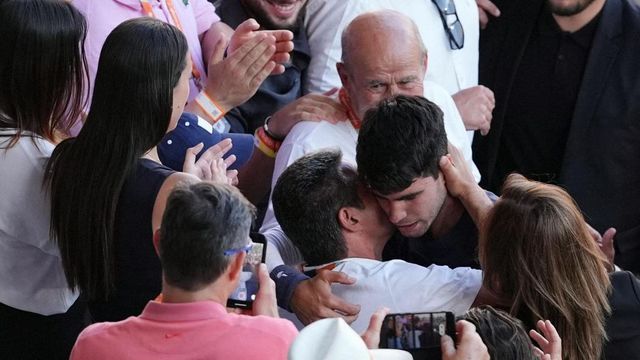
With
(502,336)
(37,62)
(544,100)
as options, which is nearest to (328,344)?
(502,336)

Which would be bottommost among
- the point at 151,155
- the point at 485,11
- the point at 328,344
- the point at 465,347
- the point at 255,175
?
the point at 255,175

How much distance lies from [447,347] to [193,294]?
0.46 metres

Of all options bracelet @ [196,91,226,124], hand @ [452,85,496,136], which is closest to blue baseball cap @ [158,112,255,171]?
bracelet @ [196,91,226,124]

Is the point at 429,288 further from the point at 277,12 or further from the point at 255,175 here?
the point at 277,12

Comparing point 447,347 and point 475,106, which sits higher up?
point 447,347

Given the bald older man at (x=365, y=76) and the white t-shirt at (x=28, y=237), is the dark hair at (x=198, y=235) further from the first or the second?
the bald older man at (x=365, y=76)

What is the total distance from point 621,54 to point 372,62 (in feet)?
3.59

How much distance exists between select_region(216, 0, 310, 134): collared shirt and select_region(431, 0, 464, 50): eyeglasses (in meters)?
0.47

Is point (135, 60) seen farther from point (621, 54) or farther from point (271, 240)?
point (621, 54)

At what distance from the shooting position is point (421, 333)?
2.07 m

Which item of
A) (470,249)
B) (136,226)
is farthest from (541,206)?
(136,226)

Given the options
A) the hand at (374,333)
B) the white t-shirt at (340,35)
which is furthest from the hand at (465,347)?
the white t-shirt at (340,35)

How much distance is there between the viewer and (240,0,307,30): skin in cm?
384

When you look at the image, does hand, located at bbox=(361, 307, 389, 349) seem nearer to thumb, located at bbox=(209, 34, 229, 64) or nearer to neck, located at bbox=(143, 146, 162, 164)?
neck, located at bbox=(143, 146, 162, 164)
